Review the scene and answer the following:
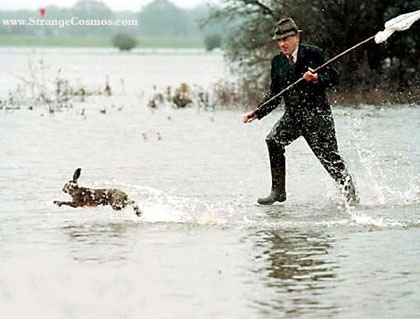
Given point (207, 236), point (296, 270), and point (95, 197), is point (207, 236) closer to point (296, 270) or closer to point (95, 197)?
point (95, 197)

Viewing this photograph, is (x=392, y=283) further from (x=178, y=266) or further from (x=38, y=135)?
(x=38, y=135)

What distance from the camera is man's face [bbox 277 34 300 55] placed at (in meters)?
13.4

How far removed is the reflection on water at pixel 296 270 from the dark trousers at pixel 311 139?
1878 mm

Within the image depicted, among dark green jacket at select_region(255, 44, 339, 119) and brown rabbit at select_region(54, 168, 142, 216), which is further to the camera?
dark green jacket at select_region(255, 44, 339, 119)

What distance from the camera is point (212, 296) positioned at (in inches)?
364

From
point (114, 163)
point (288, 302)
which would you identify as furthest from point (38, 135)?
point (288, 302)

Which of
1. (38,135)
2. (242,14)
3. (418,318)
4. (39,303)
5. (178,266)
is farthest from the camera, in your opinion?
(242,14)

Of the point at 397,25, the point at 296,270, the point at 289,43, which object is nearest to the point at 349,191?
the point at 289,43

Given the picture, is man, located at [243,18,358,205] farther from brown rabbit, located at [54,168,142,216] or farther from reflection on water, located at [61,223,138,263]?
reflection on water, located at [61,223,138,263]

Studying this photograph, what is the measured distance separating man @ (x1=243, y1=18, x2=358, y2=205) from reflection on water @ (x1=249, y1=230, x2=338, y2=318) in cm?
188

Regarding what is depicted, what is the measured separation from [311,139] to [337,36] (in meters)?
21.8

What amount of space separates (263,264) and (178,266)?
69 cm

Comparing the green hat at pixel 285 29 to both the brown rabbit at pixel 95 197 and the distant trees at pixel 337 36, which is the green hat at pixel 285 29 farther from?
the distant trees at pixel 337 36

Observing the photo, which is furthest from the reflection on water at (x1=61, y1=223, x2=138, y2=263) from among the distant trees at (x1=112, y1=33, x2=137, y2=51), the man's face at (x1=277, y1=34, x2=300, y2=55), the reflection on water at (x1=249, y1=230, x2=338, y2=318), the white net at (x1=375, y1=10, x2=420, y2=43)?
the distant trees at (x1=112, y1=33, x2=137, y2=51)
